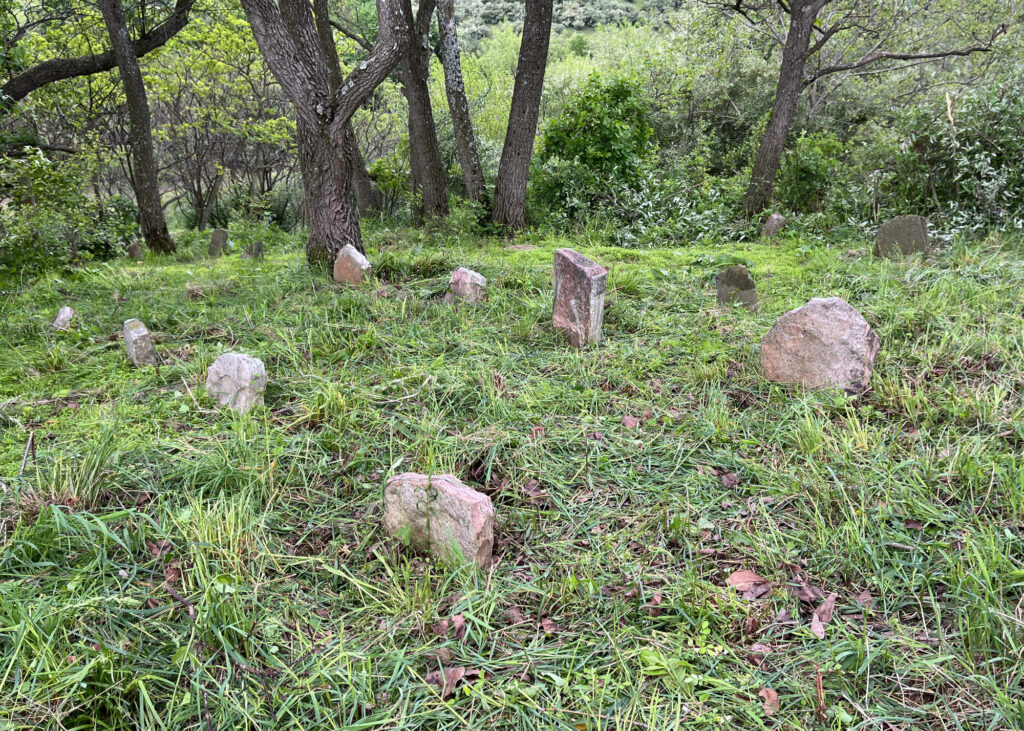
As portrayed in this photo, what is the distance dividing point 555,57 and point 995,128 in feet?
106

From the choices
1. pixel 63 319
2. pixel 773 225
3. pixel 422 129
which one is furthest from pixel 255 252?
pixel 773 225

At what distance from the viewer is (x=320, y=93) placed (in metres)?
5.89

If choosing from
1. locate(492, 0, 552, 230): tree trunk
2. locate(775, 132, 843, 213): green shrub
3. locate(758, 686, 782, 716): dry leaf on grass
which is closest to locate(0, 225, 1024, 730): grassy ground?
locate(758, 686, 782, 716): dry leaf on grass

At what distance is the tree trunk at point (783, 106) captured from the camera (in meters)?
8.35

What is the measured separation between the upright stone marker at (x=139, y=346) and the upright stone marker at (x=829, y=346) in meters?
4.35

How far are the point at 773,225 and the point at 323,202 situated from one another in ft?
19.2

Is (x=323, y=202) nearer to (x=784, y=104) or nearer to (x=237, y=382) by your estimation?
(x=237, y=382)

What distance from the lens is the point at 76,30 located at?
37.1ft

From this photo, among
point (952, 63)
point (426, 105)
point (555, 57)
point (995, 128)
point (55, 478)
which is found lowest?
point (55, 478)

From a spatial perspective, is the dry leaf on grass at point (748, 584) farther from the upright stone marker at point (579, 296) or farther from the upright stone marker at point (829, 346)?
the upright stone marker at point (579, 296)

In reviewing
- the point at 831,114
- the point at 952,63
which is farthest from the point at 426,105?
the point at 952,63

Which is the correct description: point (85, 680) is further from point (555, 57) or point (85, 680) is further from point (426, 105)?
point (555, 57)

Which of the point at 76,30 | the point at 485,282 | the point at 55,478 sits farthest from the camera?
the point at 76,30

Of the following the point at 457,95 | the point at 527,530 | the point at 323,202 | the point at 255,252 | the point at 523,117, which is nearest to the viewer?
the point at 527,530
